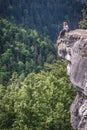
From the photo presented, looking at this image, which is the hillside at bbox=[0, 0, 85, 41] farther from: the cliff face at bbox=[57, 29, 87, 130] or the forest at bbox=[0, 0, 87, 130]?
the cliff face at bbox=[57, 29, 87, 130]

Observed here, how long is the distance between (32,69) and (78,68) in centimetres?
10097

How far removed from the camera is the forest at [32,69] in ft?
148

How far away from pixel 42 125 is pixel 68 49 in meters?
12.0

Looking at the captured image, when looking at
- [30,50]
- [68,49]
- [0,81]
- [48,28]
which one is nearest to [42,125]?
[68,49]

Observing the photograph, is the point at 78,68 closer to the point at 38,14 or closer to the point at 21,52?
the point at 21,52

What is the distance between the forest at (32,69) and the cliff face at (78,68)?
9.57m

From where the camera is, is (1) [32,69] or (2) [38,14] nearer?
(1) [32,69]

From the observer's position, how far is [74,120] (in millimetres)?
35500

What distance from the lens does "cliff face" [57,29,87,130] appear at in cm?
3238

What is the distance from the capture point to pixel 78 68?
107ft

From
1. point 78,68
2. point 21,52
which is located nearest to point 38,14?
point 21,52

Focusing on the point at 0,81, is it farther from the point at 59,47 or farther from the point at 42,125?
the point at 59,47

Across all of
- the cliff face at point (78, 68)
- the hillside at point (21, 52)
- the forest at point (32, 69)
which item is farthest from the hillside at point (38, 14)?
the cliff face at point (78, 68)

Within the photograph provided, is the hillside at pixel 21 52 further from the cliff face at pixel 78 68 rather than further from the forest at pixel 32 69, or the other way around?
the cliff face at pixel 78 68
